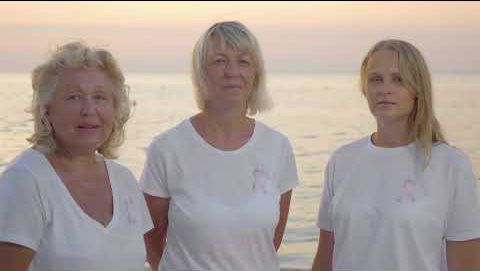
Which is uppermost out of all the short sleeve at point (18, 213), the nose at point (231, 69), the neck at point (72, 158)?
the nose at point (231, 69)

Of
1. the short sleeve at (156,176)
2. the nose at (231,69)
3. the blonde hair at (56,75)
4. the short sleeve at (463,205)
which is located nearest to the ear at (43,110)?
the blonde hair at (56,75)

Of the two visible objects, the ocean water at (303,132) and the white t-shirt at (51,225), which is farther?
the ocean water at (303,132)

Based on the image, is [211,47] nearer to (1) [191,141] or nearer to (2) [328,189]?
(1) [191,141]

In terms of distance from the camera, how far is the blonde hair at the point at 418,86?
11.5 ft

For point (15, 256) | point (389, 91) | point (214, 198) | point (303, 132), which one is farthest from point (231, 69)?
point (303, 132)

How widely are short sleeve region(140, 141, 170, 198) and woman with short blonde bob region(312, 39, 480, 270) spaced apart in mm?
737

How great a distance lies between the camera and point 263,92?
3811 mm

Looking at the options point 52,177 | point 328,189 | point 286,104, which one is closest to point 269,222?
point 328,189

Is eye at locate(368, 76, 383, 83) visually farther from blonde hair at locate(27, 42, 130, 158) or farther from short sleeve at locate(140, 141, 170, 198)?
blonde hair at locate(27, 42, 130, 158)

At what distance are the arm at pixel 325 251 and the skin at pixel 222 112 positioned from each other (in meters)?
0.26

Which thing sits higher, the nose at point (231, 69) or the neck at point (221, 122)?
the nose at point (231, 69)

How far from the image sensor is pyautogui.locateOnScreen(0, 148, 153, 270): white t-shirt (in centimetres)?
286

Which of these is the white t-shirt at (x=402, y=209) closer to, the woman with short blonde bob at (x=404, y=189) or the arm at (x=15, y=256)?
the woman with short blonde bob at (x=404, y=189)

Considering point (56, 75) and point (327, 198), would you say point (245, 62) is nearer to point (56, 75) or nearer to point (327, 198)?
point (327, 198)
